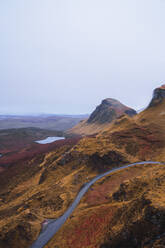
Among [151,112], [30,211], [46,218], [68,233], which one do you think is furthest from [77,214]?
[151,112]

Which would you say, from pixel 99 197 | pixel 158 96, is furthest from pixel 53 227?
pixel 158 96

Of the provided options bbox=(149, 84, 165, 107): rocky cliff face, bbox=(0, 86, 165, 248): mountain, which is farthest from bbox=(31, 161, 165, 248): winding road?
bbox=(149, 84, 165, 107): rocky cliff face

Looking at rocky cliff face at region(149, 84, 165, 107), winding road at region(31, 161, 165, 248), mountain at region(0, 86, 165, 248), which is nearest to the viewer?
mountain at region(0, 86, 165, 248)

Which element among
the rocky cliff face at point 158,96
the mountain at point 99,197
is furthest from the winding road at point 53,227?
the rocky cliff face at point 158,96

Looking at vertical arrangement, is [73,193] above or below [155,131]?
below

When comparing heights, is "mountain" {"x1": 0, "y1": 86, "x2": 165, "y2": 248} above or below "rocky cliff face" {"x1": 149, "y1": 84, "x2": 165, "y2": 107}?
below

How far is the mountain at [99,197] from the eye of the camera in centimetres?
1972

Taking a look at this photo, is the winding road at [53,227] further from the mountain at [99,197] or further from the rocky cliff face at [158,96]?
the rocky cliff face at [158,96]

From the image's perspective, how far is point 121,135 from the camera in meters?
78.1

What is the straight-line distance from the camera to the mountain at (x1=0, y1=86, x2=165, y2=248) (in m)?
19.7

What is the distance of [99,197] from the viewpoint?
120ft

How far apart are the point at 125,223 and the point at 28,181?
56074mm

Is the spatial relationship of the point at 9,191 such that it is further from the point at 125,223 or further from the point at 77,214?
the point at 125,223

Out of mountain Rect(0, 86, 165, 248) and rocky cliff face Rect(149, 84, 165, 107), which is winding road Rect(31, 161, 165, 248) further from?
rocky cliff face Rect(149, 84, 165, 107)
